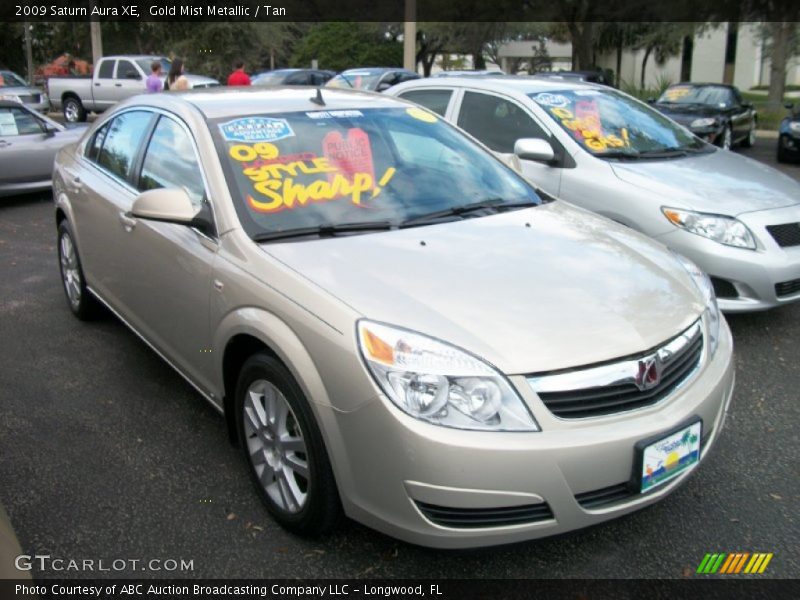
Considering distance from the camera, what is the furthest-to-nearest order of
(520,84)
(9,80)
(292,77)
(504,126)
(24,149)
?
(292,77)
(9,80)
(24,149)
(520,84)
(504,126)

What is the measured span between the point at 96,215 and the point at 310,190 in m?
1.81

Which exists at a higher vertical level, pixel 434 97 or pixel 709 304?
pixel 434 97

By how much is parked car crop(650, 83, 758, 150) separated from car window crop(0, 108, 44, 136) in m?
10.2

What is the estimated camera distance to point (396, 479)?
2.36 m

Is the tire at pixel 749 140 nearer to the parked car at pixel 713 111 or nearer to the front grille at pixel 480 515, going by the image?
the parked car at pixel 713 111

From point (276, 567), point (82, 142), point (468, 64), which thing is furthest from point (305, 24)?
point (276, 567)

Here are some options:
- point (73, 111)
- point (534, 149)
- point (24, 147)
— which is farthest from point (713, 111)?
point (73, 111)

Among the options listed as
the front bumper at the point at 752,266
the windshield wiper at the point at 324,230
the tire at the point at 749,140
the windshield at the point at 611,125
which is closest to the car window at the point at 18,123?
the windshield at the point at 611,125

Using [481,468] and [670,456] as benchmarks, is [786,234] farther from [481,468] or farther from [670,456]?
[481,468]

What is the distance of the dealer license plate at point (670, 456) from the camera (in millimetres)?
2473

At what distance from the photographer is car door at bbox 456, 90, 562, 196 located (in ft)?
18.7

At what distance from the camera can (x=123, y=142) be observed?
4398 mm

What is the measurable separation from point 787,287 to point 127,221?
3.96 meters

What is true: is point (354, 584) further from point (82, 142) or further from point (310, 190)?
point (82, 142)
